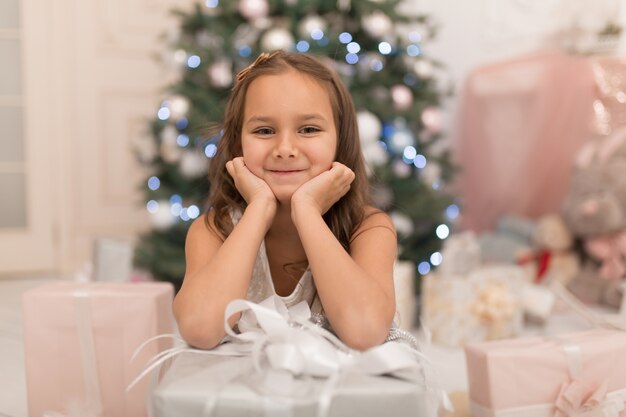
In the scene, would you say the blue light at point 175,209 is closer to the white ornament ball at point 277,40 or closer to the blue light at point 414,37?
the white ornament ball at point 277,40

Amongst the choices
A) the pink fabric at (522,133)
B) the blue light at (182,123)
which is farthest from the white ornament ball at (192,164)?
the pink fabric at (522,133)

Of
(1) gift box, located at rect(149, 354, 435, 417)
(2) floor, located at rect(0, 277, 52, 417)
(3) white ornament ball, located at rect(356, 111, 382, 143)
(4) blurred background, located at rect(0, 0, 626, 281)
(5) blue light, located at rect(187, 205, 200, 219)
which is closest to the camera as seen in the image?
(1) gift box, located at rect(149, 354, 435, 417)

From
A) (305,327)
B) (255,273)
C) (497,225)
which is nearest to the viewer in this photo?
(305,327)

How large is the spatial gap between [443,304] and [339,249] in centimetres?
135

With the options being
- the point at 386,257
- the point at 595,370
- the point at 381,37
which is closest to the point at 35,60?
the point at 381,37

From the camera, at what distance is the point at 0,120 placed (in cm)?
349

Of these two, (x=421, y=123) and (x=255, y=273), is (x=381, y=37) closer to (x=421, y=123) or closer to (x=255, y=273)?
(x=421, y=123)

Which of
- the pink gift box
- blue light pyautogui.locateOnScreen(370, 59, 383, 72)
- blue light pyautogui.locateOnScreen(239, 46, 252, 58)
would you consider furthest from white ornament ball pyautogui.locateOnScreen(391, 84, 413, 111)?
the pink gift box

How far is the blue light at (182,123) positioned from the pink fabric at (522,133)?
159cm

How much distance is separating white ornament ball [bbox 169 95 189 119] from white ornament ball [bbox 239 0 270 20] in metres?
0.45

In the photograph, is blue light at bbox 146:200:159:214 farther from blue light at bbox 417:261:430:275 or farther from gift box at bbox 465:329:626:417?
gift box at bbox 465:329:626:417

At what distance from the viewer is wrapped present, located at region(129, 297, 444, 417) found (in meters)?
0.87

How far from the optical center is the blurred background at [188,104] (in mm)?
2797

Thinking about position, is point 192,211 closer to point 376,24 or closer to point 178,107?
point 178,107
